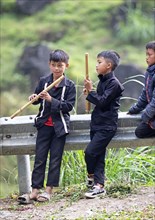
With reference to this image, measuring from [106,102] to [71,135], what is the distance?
56cm

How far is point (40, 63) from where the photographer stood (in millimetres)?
16375

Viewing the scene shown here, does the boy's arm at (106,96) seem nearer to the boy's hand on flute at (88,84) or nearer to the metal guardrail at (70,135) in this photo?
the boy's hand on flute at (88,84)

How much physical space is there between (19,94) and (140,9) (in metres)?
5.18

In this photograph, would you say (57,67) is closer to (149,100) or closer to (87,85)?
(87,85)

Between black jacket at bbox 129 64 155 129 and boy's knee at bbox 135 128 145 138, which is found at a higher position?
black jacket at bbox 129 64 155 129

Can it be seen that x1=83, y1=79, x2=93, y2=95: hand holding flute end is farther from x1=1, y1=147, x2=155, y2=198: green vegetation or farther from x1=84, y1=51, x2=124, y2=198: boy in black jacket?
x1=1, y1=147, x2=155, y2=198: green vegetation

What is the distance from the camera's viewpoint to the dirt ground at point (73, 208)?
5406mm

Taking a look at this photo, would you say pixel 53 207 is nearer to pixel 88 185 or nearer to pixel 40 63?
pixel 88 185

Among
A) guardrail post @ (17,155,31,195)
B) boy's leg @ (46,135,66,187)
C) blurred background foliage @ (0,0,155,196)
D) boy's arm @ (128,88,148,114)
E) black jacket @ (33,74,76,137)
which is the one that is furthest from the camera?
blurred background foliage @ (0,0,155,196)

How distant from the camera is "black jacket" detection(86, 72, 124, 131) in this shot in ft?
18.5

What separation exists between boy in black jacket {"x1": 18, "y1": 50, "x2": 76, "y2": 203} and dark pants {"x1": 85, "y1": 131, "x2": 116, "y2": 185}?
0.26 metres

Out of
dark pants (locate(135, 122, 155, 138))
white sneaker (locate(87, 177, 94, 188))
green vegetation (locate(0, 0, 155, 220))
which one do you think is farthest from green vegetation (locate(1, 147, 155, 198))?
green vegetation (locate(0, 0, 155, 220))

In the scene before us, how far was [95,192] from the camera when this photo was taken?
582 centimetres

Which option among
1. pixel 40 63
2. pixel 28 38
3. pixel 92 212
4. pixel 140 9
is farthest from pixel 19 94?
pixel 92 212
